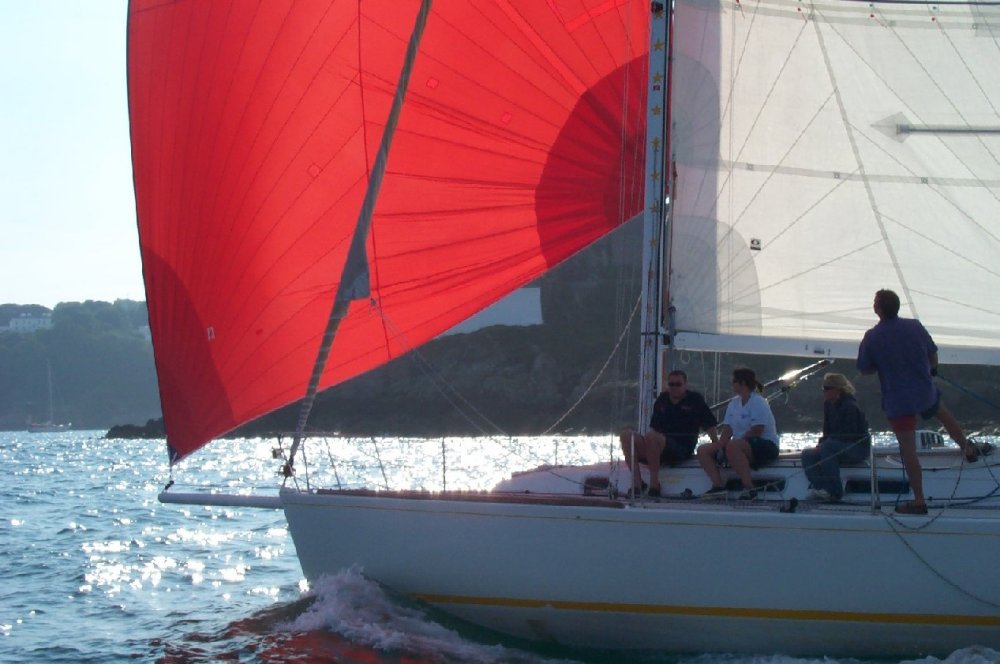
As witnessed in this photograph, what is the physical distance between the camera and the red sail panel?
788 centimetres

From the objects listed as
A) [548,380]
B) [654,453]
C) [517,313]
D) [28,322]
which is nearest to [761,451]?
[654,453]

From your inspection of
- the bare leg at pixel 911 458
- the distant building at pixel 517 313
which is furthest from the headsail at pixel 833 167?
the distant building at pixel 517 313

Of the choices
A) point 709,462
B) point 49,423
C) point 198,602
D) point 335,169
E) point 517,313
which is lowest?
point 198,602

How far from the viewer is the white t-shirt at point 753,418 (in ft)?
25.1

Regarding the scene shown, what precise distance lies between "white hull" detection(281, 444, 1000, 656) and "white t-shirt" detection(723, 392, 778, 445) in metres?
0.51

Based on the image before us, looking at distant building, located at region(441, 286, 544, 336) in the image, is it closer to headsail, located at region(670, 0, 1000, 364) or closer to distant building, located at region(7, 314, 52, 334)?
headsail, located at region(670, 0, 1000, 364)

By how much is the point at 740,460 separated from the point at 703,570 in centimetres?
84

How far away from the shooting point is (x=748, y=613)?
6.73 metres

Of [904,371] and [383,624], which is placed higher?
[904,371]

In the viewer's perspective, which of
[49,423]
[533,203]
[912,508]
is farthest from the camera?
[49,423]

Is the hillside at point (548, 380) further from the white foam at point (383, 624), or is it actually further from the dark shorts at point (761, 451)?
the white foam at point (383, 624)

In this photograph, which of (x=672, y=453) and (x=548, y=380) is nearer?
(x=672, y=453)

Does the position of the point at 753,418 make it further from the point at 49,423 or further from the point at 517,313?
the point at 49,423

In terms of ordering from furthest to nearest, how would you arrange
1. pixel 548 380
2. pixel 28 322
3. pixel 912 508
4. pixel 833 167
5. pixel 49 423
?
pixel 28 322
pixel 49 423
pixel 548 380
pixel 833 167
pixel 912 508
